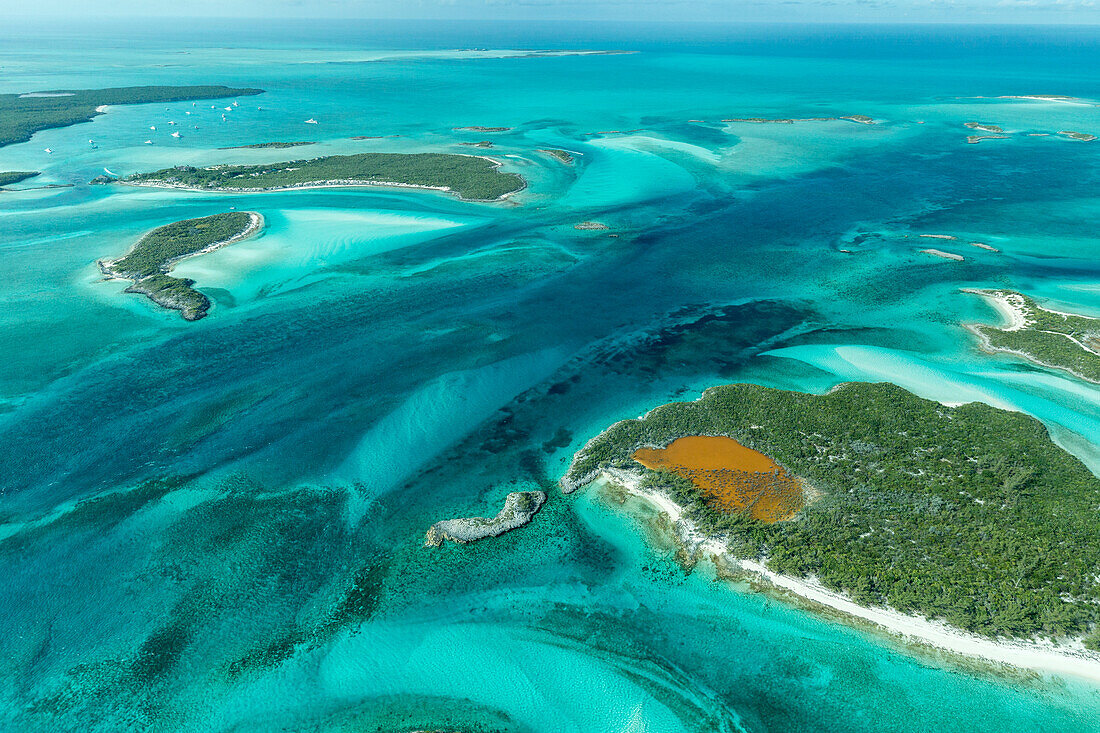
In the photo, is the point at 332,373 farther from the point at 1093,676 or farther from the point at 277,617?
the point at 1093,676

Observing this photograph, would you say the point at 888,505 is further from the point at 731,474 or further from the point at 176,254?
the point at 176,254

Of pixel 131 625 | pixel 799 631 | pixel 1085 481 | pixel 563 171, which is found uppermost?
pixel 563 171

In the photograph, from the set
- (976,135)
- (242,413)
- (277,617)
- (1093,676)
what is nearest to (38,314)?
(242,413)

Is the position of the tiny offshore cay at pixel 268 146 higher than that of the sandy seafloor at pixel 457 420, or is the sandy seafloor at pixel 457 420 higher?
the tiny offshore cay at pixel 268 146

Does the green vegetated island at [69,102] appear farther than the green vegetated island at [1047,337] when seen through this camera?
Yes

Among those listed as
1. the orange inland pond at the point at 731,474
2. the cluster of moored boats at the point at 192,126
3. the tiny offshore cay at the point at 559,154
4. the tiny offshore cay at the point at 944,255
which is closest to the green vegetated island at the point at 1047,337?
the tiny offshore cay at the point at 944,255

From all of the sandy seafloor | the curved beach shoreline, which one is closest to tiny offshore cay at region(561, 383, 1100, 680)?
the curved beach shoreline

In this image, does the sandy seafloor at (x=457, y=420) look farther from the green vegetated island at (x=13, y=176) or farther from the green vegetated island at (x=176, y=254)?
the green vegetated island at (x=13, y=176)
